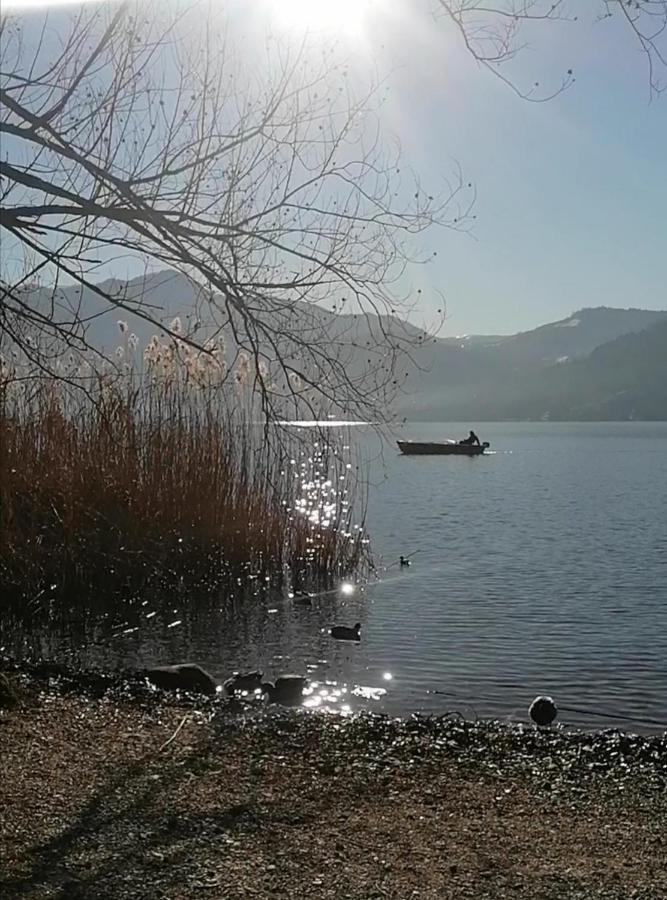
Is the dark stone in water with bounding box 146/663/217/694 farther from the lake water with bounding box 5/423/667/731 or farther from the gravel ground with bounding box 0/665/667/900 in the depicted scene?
the gravel ground with bounding box 0/665/667/900

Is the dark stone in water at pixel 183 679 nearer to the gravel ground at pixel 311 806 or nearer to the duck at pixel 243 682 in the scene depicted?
the duck at pixel 243 682

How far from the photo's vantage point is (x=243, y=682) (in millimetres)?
9750

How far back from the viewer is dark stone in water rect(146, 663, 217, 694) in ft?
30.8

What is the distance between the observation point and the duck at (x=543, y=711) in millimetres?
8867

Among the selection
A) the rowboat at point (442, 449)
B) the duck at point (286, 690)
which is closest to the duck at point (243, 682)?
the duck at point (286, 690)

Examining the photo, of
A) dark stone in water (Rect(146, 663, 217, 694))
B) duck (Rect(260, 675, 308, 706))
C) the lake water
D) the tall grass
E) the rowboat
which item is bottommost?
the lake water

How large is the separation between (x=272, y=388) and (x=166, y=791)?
99.7 inches

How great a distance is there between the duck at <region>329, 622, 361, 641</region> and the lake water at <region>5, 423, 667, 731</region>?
144 millimetres

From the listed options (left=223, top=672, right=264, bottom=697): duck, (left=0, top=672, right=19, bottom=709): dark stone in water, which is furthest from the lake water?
(left=0, top=672, right=19, bottom=709): dark stone in water

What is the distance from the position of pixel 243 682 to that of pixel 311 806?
4.47 metres

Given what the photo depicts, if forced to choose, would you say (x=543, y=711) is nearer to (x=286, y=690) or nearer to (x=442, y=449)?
(x=286, y=690)

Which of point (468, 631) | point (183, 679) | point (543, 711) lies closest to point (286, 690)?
point (183, 679)

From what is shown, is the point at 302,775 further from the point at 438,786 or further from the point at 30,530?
the point at 30,530

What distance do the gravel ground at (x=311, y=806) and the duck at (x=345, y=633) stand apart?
13.9ft
